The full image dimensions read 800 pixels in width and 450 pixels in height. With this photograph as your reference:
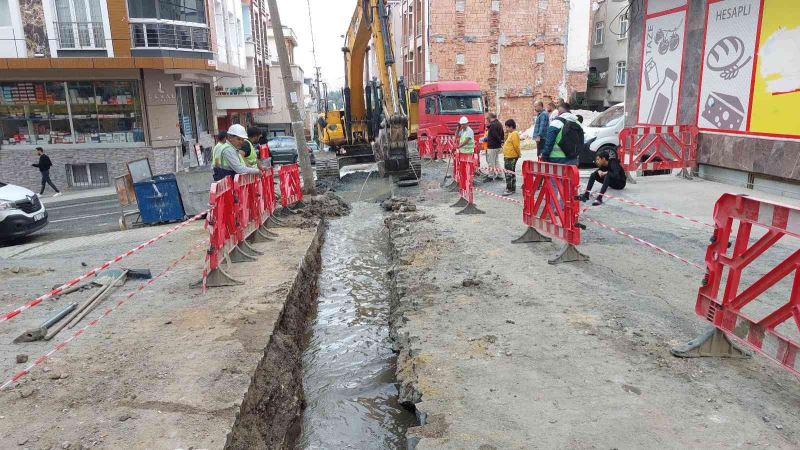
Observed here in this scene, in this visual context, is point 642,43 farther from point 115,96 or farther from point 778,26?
point 115,96

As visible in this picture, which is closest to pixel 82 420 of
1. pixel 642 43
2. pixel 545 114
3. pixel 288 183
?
pixel 288 183

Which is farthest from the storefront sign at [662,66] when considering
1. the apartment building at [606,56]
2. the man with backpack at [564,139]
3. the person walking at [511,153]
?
the apartment building at [606,56]

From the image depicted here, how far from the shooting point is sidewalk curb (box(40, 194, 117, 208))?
1595 cm

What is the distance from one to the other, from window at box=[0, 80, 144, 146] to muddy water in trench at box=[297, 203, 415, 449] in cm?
1361

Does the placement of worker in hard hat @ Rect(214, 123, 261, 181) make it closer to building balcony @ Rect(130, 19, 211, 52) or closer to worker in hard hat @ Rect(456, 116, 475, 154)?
worker in hard hat @ Rect(456, 116, 475, 154)

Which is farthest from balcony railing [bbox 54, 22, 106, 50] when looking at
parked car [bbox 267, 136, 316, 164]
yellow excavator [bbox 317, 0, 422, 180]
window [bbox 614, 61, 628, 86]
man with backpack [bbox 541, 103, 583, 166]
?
window [bbox 614, 61, 628, 86]

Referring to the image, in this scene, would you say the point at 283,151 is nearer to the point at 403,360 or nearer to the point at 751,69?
the point at 751,69

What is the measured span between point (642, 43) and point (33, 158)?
1985 centimetres

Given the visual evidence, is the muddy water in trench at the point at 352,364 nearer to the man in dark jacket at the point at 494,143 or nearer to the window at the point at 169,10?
the man in dark jacket at the point at 494,143

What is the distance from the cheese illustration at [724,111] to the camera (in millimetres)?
11078

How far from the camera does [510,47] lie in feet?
107

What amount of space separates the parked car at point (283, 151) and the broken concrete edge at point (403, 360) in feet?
51.4

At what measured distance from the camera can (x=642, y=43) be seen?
14164 mm

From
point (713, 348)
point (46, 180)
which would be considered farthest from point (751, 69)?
point (46, 180)
